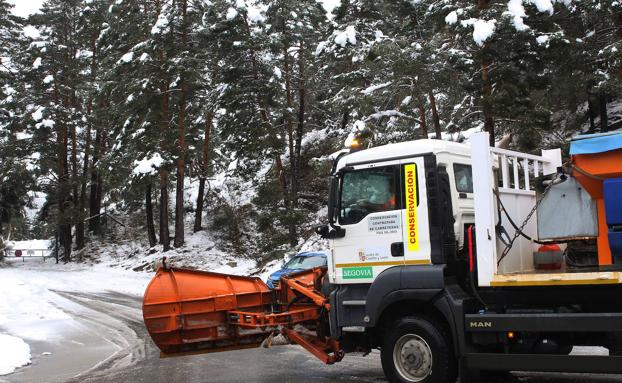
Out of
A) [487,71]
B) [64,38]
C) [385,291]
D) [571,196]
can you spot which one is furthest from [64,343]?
[64,38]

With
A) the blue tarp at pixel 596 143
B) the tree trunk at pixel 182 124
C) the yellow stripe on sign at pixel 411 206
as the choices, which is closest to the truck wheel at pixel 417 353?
the yellow stripe on sign at pixel 411 206

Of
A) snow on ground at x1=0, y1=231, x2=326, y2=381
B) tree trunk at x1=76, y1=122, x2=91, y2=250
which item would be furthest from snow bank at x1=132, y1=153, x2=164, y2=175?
tree trunk at x1=76, y1=122, x2=91, y2=250

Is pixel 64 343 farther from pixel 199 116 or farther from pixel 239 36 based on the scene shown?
pixel 199 116

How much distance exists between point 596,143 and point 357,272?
9.68 ft

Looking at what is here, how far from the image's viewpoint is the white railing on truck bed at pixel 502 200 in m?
6.12

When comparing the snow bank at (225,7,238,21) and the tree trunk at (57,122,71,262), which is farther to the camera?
the tree trunk at (57,122,71,262)

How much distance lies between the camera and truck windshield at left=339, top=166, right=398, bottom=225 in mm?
6914

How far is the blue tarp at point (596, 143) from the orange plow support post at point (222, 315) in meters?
3.53

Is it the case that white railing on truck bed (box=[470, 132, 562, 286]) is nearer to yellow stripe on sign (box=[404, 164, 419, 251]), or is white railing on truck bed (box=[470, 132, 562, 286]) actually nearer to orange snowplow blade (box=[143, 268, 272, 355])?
yellow stripe on sign (box=[404, 164, 419, 251])

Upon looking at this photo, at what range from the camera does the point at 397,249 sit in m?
6.78

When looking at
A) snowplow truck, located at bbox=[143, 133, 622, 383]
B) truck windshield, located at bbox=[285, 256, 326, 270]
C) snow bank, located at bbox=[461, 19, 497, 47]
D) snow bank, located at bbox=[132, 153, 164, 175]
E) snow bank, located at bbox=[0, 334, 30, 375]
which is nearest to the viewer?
snowplow truck, located at bbox=[143, 133, 622, 383]

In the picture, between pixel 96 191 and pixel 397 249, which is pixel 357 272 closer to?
pixel 397 249

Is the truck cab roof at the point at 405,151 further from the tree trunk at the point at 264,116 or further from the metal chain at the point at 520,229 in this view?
the tree trunk at the point at 264,116

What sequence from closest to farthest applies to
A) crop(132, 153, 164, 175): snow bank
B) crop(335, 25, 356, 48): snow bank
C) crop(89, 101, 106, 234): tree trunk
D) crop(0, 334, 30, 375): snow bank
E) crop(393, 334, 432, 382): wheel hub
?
crop(393, 334, 432, 382): wheel hub → crop(0, 334, 30, 375): snow bank → crop(335, 25, 356, 48): snow bank → crop(132, 153, 164, 175): snow bank → crop(89, 101, 106, 234): tree trunk
